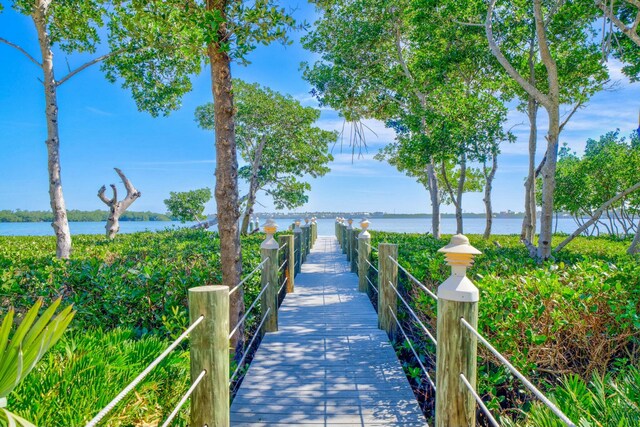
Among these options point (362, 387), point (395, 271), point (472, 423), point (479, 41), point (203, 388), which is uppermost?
point (479, 41)

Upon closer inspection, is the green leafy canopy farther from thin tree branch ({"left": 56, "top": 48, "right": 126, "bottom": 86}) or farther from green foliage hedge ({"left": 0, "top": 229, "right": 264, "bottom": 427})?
green foliage hedge ({"left": 0, "top": 229, "right": 264, "bottom": 427})

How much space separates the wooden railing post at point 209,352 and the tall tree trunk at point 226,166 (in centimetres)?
167

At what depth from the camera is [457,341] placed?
7.36 feet

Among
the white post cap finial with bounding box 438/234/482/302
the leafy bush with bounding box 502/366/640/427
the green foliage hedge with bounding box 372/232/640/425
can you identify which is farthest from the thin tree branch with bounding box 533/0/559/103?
the white post cap finial with bounding box 438/234/482/302

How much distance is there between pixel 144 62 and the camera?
31.5 ft

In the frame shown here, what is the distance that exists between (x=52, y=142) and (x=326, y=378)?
7.44 meters

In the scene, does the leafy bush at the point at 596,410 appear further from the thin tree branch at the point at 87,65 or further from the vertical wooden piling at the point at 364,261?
the thin tree branch at the point at 87,65

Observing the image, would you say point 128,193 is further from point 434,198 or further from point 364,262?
point 434,198

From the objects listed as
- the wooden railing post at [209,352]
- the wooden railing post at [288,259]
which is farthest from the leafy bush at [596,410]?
the wooden railing post at [288,259]

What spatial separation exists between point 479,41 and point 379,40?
143 inches

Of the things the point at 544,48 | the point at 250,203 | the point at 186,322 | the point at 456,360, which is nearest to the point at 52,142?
the point at 186,322

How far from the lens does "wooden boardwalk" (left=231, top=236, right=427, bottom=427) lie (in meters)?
2.95

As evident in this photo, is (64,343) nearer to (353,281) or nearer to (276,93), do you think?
(353,281)

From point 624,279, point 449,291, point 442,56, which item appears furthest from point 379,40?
point 449,291
